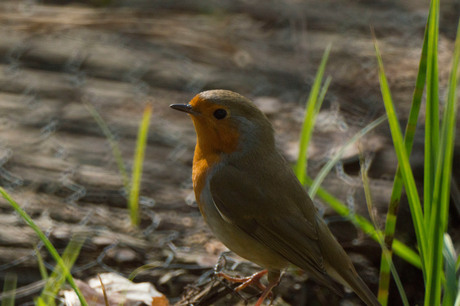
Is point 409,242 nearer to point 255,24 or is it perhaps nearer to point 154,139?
point 154,139

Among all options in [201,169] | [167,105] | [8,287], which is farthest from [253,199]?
[167,105]

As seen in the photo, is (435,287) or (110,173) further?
(110,173)

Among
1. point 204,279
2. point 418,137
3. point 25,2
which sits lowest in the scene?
point 204,279

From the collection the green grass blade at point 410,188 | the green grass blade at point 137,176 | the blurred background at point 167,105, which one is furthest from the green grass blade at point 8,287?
the green grass blade at point 410,188

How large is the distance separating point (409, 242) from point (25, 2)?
3.20 m

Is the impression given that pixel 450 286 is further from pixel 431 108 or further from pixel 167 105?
pixel 167 105

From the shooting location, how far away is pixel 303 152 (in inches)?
93.7

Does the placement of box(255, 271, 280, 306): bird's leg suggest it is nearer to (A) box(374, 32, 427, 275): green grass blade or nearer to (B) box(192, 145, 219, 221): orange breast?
(B) box(192, 145, 219, 221): orange breast

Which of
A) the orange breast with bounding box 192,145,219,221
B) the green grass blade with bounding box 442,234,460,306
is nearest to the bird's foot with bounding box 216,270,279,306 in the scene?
the orange breast with bounding box 192,145,219,221

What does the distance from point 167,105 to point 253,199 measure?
1.61 metres

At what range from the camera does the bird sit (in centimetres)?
214

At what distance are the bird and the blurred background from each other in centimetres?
20

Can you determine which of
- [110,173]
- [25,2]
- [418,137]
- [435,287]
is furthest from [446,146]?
[25,2]

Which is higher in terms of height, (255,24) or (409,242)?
(255,24)
